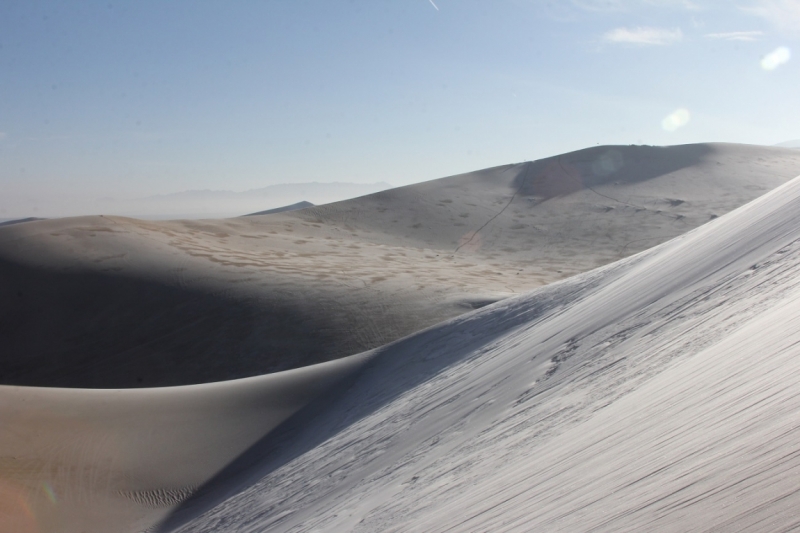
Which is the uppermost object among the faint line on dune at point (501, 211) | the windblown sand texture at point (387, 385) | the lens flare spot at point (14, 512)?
the faint line on dune at point (501, 211)

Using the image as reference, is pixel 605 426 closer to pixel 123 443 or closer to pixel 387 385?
pixel 387 385

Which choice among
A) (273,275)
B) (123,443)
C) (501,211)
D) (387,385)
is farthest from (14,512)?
(501,211)

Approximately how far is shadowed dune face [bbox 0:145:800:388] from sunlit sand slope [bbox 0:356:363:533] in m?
3.45

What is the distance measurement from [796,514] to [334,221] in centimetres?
2191

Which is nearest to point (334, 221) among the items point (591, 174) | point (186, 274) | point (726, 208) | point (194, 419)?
point (186, 274)

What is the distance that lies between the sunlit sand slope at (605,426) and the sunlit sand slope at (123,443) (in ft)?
1.99

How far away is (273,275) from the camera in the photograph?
1352 cm

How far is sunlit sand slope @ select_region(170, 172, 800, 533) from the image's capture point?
1293mm

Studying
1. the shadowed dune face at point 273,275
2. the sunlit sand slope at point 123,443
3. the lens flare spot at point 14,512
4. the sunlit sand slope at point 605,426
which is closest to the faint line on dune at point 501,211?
the shadowed dune face at point 273,275

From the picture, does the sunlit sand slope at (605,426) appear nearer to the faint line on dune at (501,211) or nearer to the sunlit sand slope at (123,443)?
the sunlit sand slope at (123,443)

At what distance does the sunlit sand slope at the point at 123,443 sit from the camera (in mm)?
4859

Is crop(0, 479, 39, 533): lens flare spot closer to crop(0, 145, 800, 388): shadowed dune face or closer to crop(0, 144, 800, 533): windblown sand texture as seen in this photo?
crop(0, 144, 800, 533): windblown sand texture

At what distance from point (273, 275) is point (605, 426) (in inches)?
476

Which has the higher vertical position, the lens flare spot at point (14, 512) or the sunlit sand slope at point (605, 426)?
the sunlit sand slope at point (605, 426)
